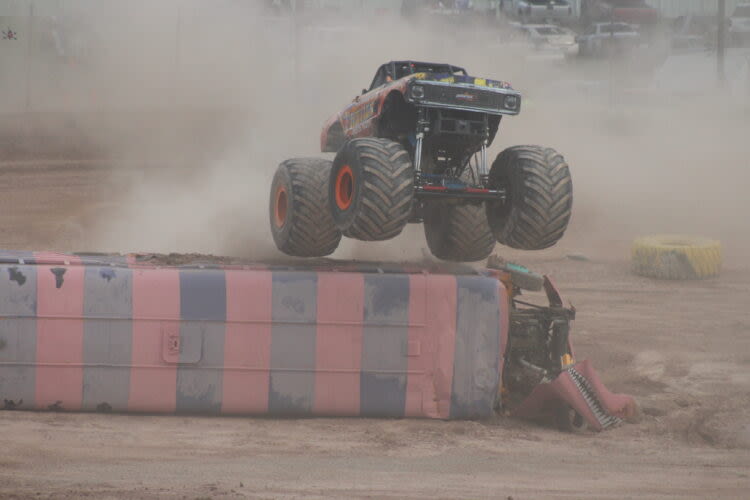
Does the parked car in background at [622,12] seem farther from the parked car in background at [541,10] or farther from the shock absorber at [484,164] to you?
the shock absorber at [484,164]

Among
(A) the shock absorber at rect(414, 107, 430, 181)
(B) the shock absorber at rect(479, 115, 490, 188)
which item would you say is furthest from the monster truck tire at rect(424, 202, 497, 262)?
(A) the shock absorber at rect(414, 107, 430, 181)

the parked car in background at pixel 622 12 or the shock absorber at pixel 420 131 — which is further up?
the parked car in background at pixel 622 12

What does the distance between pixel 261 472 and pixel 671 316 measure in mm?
7896

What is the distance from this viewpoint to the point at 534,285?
29.9ft

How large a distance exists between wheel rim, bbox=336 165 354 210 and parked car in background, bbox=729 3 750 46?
26.8m

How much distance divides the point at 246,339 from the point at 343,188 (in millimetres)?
1492

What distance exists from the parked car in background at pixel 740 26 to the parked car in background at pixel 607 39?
3088 millimetres

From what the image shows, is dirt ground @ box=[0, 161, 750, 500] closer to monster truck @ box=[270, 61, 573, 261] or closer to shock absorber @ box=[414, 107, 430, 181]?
monster truck @ box=[270, 61, 573, 261]

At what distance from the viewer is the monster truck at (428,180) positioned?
8.54 m

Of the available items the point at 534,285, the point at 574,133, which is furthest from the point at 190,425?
the point at 574,133

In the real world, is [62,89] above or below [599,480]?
above

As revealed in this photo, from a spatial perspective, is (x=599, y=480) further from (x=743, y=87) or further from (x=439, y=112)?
(x=743, y=87)

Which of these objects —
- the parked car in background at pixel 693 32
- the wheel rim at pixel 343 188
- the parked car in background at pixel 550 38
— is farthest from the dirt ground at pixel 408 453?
the parked car in background at pixel 693 32

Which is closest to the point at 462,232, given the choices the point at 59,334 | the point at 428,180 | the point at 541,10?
the point at 428,180
